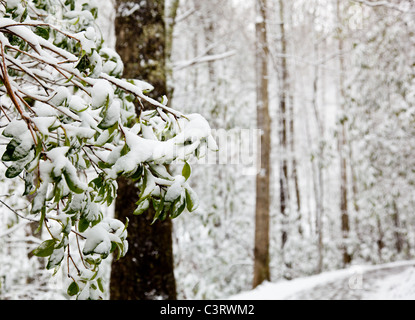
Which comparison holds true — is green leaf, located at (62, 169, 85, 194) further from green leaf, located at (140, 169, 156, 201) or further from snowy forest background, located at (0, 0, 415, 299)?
snowy forest background, located at (0, 0, 415, 299)

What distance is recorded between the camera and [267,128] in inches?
284

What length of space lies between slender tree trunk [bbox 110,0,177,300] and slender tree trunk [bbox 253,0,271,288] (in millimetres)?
4150

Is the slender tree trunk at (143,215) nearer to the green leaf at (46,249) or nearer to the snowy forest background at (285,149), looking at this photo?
the snowy forest background at (285,149)

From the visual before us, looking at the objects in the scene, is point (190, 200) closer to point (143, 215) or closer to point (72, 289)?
point (72, 289)

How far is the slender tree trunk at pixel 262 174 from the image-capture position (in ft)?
22.4

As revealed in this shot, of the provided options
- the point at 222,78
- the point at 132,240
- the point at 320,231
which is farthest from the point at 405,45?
the point at 132,240

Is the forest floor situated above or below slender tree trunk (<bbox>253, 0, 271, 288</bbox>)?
below

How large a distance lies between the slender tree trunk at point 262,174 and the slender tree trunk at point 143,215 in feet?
13.6

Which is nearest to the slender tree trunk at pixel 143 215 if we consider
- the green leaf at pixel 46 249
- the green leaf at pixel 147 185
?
the green leaf at pixel 46 249

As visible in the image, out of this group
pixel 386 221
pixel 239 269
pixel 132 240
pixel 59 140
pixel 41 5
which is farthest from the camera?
pixel 386 221

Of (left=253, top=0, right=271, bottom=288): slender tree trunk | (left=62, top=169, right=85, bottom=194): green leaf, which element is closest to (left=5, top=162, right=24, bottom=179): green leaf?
(left=62, top=169, right=85, bottom=194): green leaf

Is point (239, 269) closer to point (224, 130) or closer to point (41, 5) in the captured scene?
point (224, 130)

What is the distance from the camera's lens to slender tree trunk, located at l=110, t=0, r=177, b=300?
2.82 meters
